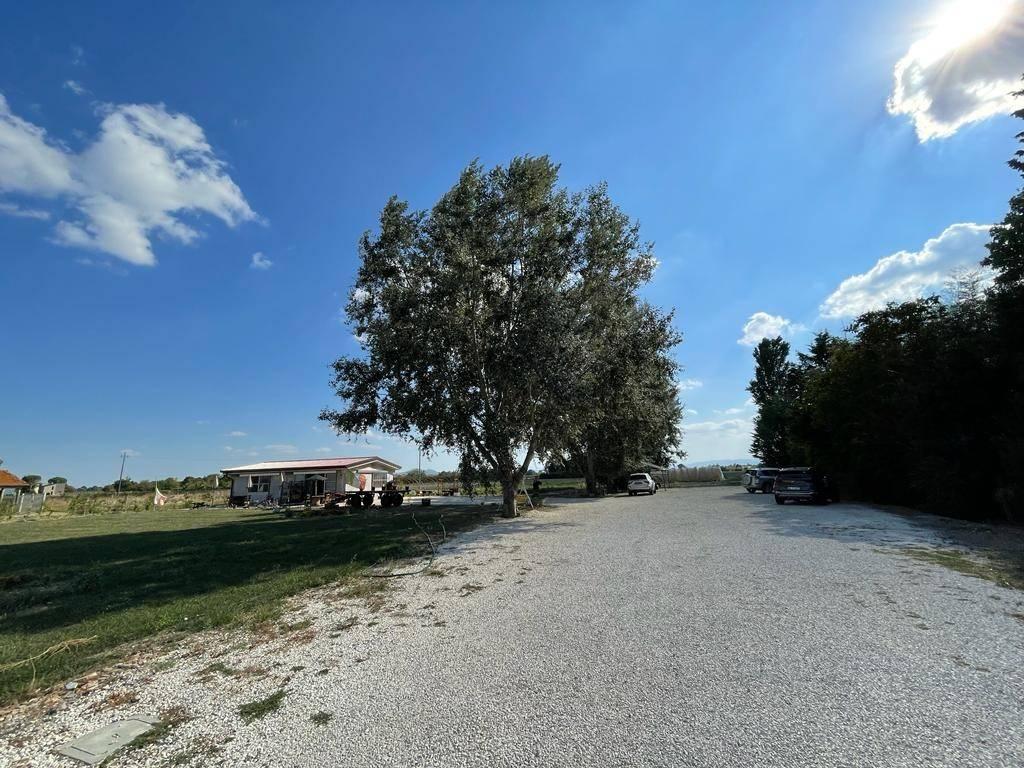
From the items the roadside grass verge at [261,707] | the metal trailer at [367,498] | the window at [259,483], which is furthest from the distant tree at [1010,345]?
the window at [259,483]

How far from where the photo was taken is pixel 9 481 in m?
50.4

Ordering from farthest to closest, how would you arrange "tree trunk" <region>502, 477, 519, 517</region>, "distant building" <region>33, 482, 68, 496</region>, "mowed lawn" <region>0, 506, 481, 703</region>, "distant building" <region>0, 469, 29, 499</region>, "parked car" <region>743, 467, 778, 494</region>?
"distant building" <region>33, 482, 68, 496</region>
"distant building" <region>0, 469, 29, 499</region>
"parked car" <region>743, 467, 778, 494</region>
"tree trunk" <region>502, 477, 519, 517</region>
"mowed lawn" <region>0, 506, 481, 703</region>

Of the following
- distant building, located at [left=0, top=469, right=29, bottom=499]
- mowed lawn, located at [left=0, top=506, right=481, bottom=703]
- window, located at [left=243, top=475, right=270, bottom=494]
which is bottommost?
mowed lawn, located at [left=0, top=506, right=481, bottom=703]

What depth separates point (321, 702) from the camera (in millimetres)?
4688

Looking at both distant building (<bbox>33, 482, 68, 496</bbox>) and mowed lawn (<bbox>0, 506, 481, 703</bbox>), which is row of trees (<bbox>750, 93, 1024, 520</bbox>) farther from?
distant building (<bbox>33, 482, 68, 496</bbox>)

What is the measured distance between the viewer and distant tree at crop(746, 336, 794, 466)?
50.6m

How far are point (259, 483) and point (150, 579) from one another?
116 feet

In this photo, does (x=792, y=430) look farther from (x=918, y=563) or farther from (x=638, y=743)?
(x=638, y=743)

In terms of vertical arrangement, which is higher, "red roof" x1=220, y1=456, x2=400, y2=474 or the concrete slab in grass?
"red roof" x1=220, y1=456, x2=400, y2=474

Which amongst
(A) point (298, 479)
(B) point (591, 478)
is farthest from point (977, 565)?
(A) point (298, 479)

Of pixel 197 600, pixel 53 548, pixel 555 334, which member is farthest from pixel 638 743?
pixel 53 548

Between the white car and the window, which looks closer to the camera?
the white car

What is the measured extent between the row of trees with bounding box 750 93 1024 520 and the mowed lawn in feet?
56.3

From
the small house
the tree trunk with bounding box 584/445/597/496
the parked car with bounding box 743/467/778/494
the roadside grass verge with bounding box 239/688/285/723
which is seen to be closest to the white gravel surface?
the roadside grass verge with bounding box 239/688/285/723
